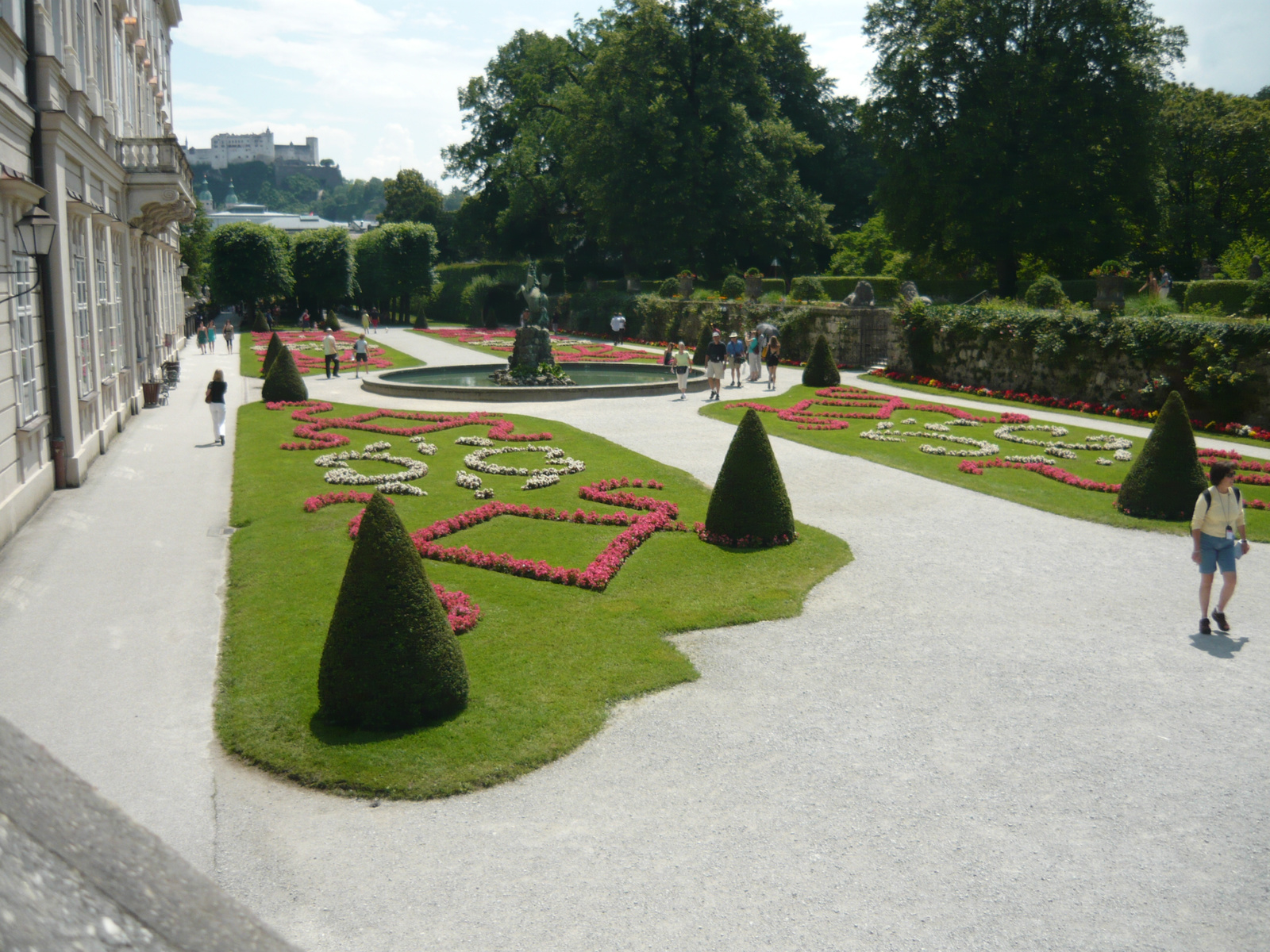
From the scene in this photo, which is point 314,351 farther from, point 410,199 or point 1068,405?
point 410,199

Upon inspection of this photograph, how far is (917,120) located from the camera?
148ft

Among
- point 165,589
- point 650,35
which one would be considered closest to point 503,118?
point 650,35

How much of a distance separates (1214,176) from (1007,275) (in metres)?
18.0

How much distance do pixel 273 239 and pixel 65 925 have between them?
72.5 meters

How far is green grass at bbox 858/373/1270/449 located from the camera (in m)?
22.3

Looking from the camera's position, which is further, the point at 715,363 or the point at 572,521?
the point at 715,363

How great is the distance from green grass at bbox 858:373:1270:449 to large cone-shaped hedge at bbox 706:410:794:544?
1438cm

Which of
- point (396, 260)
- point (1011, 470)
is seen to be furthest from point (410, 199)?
point (1011, 470)

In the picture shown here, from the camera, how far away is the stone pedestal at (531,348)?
30.9 m

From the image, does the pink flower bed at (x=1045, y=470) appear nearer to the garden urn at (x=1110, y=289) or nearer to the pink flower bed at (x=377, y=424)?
the pink flower bed at (x=377, y=424)

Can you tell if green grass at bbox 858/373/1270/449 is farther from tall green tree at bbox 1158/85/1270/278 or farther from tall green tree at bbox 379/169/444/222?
tall green tree at bbox 379/169/444/222

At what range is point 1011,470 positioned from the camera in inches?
702

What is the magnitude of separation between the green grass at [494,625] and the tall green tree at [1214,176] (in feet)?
156

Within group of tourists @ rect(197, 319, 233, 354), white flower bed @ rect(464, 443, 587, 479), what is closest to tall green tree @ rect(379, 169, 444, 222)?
group of tourists @ rect(197, 319, 233, 354)
